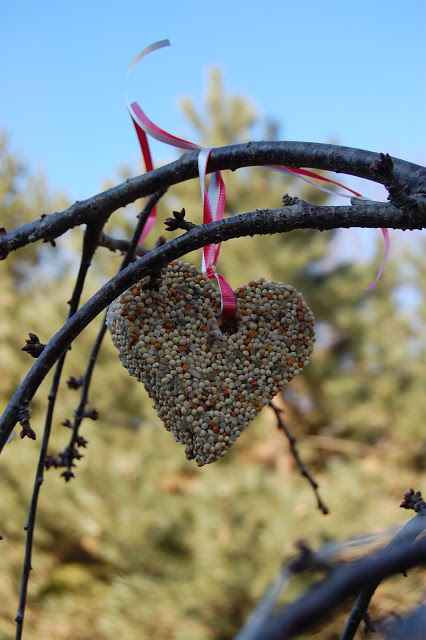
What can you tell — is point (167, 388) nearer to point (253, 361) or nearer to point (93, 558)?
point (253, 361)

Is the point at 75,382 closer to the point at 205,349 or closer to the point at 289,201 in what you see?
the point at 205,349

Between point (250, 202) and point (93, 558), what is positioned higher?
point (250, 202)

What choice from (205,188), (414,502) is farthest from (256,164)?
(414,502)

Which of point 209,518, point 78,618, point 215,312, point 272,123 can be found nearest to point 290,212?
point 215,312

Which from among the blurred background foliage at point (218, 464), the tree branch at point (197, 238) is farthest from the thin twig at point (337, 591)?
the blurred background foliage at point (218, 464)

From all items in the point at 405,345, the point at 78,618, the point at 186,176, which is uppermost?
the point at 405,345

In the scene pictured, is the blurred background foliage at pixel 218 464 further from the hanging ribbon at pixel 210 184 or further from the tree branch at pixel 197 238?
the tree branch at pixel 197 238

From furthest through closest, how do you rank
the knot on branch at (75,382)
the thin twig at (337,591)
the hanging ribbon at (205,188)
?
the knot on branch at (75,382)
the hanging ribbon at (205,188)
the thin twig at (337,591)
